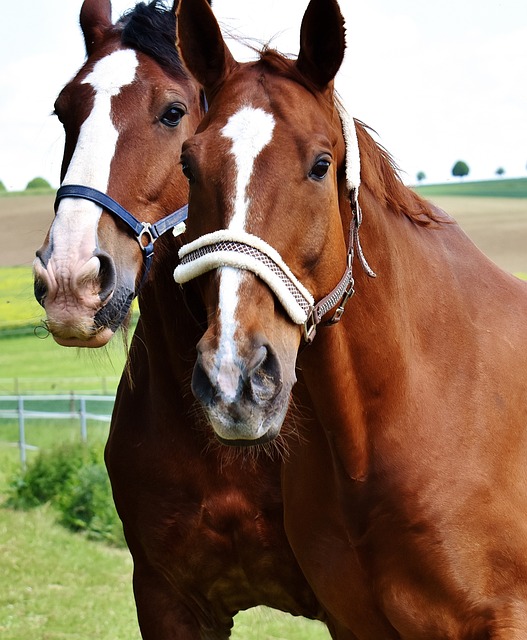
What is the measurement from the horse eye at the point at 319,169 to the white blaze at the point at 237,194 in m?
0.14

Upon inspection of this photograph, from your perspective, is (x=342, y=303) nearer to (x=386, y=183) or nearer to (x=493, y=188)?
(x=386, y=183)

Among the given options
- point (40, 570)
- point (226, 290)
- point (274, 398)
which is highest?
point (226, 290)

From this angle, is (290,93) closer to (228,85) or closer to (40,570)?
(228,85)

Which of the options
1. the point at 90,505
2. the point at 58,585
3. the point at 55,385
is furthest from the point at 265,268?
the point at 55,385

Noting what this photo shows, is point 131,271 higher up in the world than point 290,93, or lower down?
lower down

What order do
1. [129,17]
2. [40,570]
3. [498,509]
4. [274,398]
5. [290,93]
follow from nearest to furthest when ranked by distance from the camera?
[274,398]
[290,93]
[498,509]
[129,17]
[40,570]

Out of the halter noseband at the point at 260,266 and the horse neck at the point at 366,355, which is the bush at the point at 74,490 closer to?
the horse neck at the point at 366,355

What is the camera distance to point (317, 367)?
293 centimetres

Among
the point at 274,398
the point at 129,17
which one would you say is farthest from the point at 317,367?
the point at 129,17

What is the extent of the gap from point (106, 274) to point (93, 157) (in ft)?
1.57

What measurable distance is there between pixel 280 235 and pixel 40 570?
6.60 meters

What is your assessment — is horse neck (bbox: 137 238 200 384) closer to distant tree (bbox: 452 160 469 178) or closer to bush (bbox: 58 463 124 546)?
bush (bbox: 58 463 124 546)

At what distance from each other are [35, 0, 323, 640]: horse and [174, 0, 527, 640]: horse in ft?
1.76

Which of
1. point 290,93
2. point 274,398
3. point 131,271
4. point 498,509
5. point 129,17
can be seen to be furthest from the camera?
point 129,17
